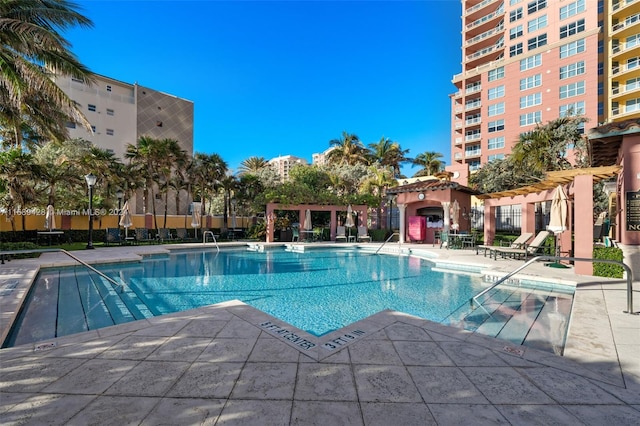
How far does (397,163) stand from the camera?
3741cm

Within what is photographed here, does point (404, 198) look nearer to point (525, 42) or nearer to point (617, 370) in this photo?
point (617, 370)

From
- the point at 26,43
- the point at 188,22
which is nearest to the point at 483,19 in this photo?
the point at 188,22

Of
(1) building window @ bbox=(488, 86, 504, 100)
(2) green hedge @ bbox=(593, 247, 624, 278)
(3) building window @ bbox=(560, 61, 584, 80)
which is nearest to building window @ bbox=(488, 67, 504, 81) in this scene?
(1) building window @ bbox=(488, 86, 504, 100)

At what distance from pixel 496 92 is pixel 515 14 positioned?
364 inches

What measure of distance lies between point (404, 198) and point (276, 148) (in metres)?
26.5

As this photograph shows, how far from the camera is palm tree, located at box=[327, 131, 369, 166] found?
3494cm

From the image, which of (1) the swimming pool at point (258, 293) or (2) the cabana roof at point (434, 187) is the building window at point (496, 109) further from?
(1) the swimming pool at point (258, 293)

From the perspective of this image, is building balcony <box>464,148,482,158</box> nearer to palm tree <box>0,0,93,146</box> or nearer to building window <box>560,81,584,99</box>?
building window <box>560,81,584,99</box>

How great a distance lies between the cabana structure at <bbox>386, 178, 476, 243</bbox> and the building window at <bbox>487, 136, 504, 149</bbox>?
20.6m

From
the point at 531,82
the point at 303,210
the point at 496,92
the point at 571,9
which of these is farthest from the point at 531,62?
the point at 303,210

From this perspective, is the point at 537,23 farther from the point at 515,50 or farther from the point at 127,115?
the point at 127,115

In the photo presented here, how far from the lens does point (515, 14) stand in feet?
118

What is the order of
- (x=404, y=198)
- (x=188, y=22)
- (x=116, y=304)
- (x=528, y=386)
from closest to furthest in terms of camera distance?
(x=528, y=386), (x=116, y=304), (x=188, y=22), (x=404, y=198)

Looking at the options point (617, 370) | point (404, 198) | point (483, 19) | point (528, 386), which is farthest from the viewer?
point (483, 19)
